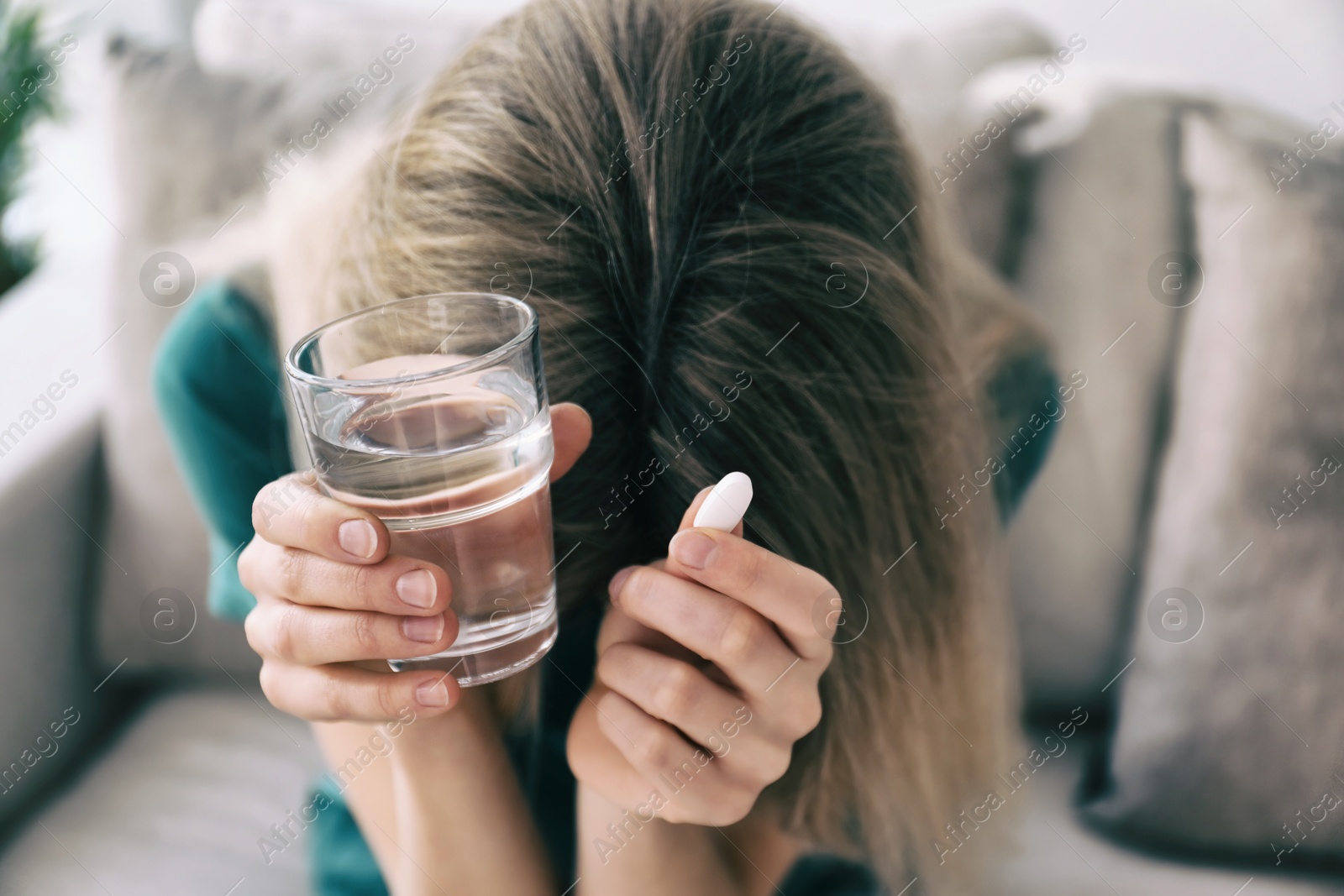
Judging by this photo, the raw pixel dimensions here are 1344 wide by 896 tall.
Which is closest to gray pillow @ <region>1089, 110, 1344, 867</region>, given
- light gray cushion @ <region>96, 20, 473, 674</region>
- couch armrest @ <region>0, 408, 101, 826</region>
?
light gray cushion @ <region>96, 20, 473, 674</region>

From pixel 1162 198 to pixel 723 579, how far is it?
31.1 inches

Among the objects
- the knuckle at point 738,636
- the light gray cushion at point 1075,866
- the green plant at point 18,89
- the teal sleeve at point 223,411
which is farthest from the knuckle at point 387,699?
the green plant at point 18,89

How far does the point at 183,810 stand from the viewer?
1104 mm

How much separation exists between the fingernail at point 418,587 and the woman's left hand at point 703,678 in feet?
0.47

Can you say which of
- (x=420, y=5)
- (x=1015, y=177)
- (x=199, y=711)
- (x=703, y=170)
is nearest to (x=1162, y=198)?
(x=1015, y=177)

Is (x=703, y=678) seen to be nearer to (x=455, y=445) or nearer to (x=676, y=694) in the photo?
(x=676, y=694)

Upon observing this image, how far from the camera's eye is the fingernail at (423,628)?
1.74 ft

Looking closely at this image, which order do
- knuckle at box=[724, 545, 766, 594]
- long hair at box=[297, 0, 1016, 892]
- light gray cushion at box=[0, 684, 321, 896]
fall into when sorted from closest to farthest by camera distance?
knuckle at box=[724, 545, 766, 594] → long hair at box=[297, 0, 1016, 892] → light gray cushion at box=[0, 684, 321, 896]

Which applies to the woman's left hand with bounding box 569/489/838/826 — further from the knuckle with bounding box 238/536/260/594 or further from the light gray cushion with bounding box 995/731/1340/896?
the light gray cushion with bounding box 995/731/1340/896

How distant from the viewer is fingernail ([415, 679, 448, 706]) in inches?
22.4

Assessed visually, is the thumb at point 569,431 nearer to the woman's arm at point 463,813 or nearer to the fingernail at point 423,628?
the fingernail at point 423,628

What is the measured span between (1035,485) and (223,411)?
3.18 feet

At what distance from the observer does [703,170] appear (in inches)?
27.1

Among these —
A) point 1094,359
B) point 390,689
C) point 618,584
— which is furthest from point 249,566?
point 1094,359
